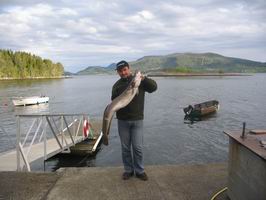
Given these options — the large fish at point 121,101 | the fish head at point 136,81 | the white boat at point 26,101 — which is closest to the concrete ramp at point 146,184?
the large fish at point 121,101

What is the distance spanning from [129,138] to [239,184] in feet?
8.00

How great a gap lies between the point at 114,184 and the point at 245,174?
2.68m

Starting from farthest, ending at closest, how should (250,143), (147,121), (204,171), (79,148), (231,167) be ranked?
1. (147,121)
2. (79,148)
3. (204,171)
4. (231,167)
5. (250,143)

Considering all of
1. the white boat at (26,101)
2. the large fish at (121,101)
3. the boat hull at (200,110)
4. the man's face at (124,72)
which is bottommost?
the white boat at (26,101)

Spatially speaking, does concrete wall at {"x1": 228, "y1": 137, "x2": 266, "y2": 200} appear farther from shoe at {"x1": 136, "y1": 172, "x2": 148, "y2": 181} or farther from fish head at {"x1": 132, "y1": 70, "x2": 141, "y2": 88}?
fish head at {"x1": 132, "y1": 70, "x2": 141, "y2": 88}

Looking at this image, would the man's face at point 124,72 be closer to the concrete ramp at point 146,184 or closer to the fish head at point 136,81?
the fish head at point 136,81

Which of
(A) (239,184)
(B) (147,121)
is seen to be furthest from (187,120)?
(A) (239,184)

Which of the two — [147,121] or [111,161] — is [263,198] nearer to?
[111,161]

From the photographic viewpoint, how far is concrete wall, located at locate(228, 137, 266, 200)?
3.91 m

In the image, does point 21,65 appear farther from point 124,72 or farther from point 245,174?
point 245,174

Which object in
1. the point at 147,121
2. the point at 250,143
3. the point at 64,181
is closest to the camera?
the point at 250,143

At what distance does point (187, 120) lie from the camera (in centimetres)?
3372

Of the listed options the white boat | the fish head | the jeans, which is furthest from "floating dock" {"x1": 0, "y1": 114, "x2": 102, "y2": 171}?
the white boat

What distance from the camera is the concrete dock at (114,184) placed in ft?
17.8
